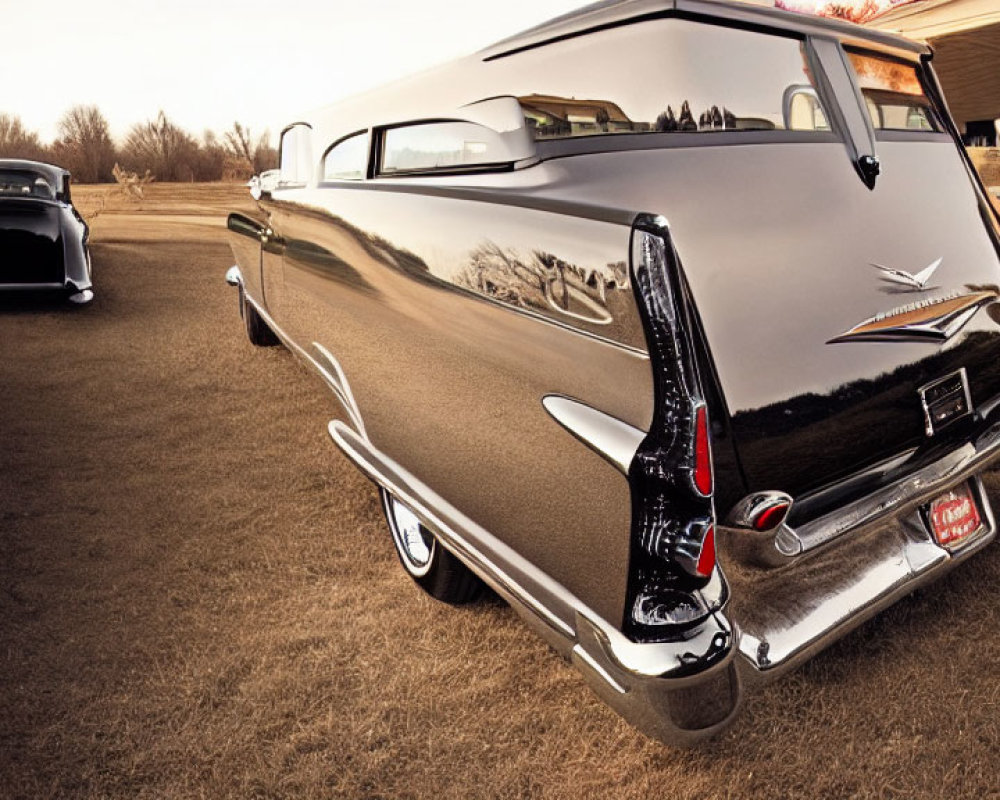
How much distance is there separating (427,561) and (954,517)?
1574mm

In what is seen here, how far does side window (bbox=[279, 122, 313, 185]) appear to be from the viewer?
3.48 metres

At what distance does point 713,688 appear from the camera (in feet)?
5.23

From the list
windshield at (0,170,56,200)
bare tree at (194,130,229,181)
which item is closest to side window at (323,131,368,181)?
windshield at (0,170,56,200)

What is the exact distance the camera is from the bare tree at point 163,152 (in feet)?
47.7

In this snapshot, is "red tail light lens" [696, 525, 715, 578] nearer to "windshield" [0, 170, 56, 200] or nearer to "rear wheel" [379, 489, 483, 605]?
"rear wheel" [379, 489, 483, 605]

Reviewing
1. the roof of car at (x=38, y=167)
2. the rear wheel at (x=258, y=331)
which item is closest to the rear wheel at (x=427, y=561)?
the rear wheel at (x=258, y=331)

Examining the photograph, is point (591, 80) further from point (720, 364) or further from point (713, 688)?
point (713, 688)

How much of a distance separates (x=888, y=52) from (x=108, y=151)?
52.8 feet

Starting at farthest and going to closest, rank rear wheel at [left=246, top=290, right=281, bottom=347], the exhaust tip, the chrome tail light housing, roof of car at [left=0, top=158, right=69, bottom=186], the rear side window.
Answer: roof of car at [left=0, top=158, right=69, bottom=186] → the exhaust tip → rear wheel at [left=246, top=290, right=281, bottom=347] → the rear side window → the chrome tail light housing

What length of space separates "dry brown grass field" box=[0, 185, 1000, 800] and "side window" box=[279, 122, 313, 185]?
137 cm

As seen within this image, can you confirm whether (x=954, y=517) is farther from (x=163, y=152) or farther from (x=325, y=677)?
(x=163, y=152)

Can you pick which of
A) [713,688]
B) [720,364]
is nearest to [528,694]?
[713,688]

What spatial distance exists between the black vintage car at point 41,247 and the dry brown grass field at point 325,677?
135 inches

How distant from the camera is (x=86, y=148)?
15.2m
